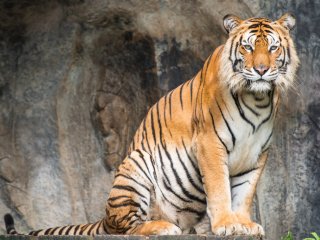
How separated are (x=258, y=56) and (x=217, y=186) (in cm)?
109

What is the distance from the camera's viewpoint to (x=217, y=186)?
6902 millimetres

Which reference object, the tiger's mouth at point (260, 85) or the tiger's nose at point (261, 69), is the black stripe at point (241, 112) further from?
the tiger's nose at point (261, 69)

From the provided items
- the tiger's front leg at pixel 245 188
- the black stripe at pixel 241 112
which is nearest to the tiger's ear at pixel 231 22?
the black stripe at pixel 241 112

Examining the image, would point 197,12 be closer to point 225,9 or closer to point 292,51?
point 225,9

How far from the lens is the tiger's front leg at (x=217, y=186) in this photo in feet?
22.1

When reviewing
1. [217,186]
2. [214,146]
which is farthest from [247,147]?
[217,186]

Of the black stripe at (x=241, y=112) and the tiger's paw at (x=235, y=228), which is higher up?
the black stripe at (x=241, y=112)

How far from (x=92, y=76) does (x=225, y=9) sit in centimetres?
174

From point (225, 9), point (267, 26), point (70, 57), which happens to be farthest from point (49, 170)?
point (267, 26)

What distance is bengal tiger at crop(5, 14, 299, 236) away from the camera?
6.87 metres

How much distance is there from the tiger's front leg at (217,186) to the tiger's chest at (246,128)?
0.32 ft

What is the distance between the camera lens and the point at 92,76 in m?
9.22

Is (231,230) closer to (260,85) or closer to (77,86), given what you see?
(260,85)

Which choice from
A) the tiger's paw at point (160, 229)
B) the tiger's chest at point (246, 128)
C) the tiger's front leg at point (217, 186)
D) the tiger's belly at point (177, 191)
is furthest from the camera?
the tiger's belly at point (177, 191)
